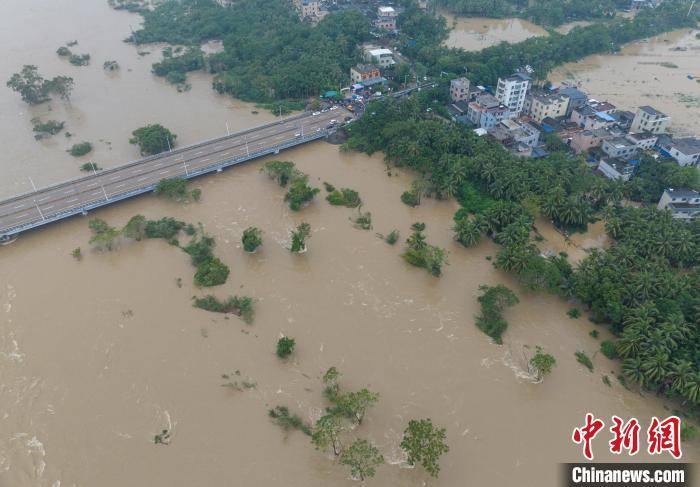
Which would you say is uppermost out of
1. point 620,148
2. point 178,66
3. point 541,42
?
point 541,42

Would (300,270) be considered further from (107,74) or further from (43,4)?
(43,4)

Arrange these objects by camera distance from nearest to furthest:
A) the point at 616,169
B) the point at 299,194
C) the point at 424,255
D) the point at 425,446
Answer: the point at 425,446
the point at 424,255
the point at 299,194
the point at 616,169

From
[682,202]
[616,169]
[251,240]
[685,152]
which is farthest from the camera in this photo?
[685,152]

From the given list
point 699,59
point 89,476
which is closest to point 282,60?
point 89,476

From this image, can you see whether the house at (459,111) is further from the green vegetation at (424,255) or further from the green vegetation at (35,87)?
the green vegetation at (35,87)

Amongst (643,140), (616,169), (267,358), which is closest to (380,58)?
(643,140)

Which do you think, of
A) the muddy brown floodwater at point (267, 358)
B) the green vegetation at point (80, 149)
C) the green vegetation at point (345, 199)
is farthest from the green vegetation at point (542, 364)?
the green vegetation at point (80, 149)

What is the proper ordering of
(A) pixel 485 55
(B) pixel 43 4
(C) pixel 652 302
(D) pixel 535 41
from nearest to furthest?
(C) pixel 652 302 < (A) pixel 485 55 < (D) pixel 535 41 < (B) pixel 43 4

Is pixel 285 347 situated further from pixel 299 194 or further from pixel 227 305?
pixel 299 194
